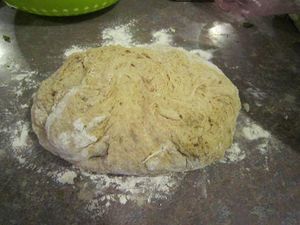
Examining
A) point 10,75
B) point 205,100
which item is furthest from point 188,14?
point 10,75

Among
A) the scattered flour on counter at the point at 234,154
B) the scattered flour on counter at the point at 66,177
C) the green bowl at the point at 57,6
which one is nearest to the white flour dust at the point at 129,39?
the green bowl at the point at 57,6

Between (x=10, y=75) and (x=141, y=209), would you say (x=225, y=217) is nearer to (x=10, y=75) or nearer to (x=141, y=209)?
(x=141, y=209)

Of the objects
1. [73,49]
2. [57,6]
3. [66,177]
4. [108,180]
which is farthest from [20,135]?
[57,6]

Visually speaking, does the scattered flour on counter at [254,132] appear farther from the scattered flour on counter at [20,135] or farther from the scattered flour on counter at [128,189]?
the scattered flour on counter at [20,135]

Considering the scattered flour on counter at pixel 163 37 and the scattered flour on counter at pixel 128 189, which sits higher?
the scattered flour on counter at pixel 163 37

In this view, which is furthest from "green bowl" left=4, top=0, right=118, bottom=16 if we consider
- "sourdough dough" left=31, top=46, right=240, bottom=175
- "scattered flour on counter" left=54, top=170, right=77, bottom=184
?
"scattered flour on counter" left=54, top=170, right=77, bottom=184

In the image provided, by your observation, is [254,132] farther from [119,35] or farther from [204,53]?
[119,35]
